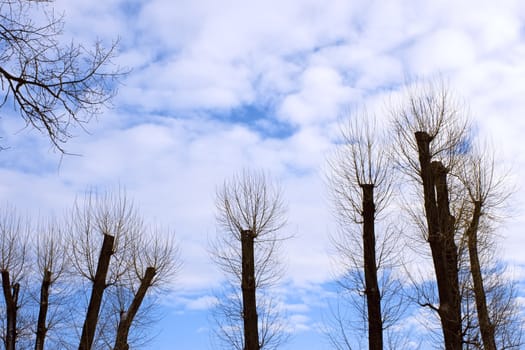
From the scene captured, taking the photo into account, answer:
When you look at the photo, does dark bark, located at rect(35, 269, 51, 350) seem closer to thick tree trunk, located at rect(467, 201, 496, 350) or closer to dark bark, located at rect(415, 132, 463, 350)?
dark bark, located at rect(415, 132, 463, 350)

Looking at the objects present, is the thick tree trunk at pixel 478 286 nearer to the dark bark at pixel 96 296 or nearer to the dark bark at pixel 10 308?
the dark bark at pixel 96 296

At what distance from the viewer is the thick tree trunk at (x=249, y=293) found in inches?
556

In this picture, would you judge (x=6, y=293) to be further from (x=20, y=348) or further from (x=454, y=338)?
(x=454, y=338)

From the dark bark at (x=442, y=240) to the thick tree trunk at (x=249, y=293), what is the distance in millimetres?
4247

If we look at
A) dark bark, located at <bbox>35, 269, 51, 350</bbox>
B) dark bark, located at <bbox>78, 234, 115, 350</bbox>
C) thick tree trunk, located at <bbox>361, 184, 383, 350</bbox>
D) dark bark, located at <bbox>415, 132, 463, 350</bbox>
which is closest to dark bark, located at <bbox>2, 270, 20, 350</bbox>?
dark bark, located at <bbox>35, 269, 51, 350</bbox>

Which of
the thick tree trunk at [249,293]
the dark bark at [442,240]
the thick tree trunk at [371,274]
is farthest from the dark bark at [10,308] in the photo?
the dark bark at [442,240]

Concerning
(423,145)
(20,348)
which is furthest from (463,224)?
(20,348)

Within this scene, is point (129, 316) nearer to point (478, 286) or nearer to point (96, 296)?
point (96, 296)

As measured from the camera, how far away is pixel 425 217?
1348 centimetres

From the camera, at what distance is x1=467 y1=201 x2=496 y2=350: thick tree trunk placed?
44.1 feet

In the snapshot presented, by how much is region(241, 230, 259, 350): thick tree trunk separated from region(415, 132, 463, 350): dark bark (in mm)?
4247

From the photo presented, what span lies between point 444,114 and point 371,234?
3408 millimetres

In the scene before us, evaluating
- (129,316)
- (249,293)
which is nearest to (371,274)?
(249,293)

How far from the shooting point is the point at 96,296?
15.3 meters
